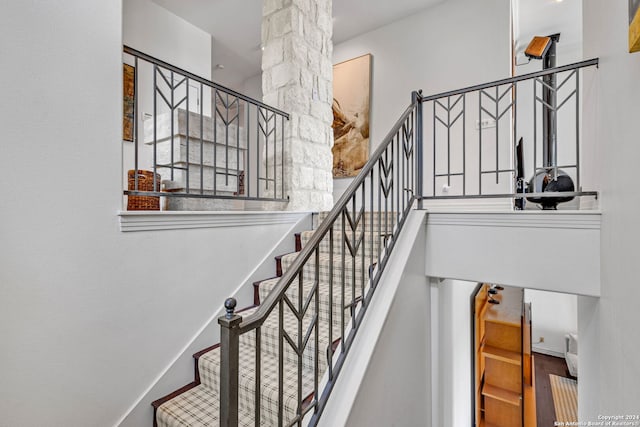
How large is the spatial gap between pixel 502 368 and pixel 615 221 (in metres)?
3.71

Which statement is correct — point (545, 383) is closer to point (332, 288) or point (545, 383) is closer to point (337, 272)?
point (337, 272)

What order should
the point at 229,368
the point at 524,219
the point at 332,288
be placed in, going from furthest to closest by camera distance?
1. the point at 524,219
2. the point at 332,288
3. the point at 229,368

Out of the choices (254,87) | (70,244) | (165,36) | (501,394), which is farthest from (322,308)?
(254,87)

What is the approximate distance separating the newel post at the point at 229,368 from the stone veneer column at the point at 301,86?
1.94 meters

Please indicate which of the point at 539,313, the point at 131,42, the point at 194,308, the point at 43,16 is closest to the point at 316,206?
the point at 194,308

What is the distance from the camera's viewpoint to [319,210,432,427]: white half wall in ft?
4.54

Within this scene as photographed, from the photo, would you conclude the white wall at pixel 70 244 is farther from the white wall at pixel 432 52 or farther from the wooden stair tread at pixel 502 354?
the wooden stair tread at pixel 502 354

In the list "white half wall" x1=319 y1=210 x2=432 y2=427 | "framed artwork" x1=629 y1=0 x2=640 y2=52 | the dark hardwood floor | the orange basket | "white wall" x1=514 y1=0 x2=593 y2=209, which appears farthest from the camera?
the dark hardwood floor

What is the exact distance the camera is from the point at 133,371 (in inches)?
63.7

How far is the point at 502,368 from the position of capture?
4.15 m

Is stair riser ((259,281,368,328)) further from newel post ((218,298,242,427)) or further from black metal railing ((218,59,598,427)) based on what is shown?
newel post ((218,298,242,427))

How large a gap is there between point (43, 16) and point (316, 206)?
89.3 inches

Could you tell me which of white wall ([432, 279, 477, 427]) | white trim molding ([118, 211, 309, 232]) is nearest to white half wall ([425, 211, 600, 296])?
white wall ([432, 279, 477, 427])

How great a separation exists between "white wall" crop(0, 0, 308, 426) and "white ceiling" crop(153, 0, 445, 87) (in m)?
2.84
